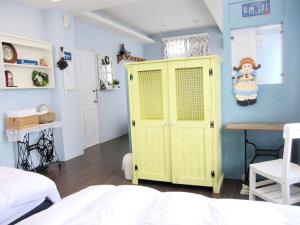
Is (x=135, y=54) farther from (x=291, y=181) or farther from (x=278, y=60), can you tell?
(x=291, y=181)

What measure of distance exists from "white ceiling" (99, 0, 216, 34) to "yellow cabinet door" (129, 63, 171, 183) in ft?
7.76

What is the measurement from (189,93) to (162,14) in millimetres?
3475

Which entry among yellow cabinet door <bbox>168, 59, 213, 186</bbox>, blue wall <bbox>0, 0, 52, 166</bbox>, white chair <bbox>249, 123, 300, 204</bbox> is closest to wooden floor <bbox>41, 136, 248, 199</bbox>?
yellow cabinet door <bbox>168, 59, 213, 186</bbox>

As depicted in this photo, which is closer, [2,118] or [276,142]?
[276,142]

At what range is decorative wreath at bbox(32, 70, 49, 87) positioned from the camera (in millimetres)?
4141

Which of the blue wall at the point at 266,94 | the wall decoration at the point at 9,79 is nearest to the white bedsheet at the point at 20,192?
the wall decoration at the point at 9,79

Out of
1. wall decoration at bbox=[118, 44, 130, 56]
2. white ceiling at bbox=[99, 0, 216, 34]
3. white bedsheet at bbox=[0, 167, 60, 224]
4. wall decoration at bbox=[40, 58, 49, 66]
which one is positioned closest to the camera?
white bedsheet at bbox=[0, 167, 60, 224]

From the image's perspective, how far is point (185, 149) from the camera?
3.05 metres

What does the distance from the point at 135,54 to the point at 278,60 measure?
511cm

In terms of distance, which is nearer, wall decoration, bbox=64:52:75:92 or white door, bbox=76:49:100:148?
wall decoration, bbox=64:52:75:92

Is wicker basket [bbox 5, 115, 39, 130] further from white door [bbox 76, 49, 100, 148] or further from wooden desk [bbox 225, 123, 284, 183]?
wooden desk [bbox 225, 123, 284, 183]

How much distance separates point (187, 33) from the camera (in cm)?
752

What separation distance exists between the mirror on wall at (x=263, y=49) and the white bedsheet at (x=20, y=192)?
8.23 feet

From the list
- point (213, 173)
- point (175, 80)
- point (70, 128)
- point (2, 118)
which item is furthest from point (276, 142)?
point (2, 118)
